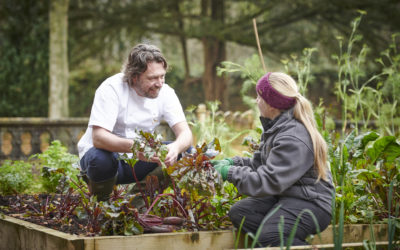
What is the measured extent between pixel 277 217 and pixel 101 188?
1.24m

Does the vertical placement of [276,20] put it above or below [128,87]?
above

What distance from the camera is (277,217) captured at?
2432 mm

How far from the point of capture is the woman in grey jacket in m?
2.38

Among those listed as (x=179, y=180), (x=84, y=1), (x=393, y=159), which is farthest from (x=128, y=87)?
(x=84, y=1)

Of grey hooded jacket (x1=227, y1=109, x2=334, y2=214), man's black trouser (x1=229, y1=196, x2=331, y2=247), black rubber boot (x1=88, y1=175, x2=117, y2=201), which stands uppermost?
grey hooded jacket (x1=227, y1=109, x2=334, y2=214)

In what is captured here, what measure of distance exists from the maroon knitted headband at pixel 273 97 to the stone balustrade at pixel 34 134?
156 inches

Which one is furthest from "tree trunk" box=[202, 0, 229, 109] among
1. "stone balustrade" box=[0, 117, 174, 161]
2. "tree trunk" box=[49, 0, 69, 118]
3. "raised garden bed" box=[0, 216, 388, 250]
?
"raised garden bed" box=[0, 216, 388, 250]

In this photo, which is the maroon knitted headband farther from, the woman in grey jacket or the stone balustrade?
the stone balustrade

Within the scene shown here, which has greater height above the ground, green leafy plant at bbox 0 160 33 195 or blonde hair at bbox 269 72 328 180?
blonde hair at bbox 269 72 328 180

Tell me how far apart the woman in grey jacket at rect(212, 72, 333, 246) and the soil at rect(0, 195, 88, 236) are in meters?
0.91

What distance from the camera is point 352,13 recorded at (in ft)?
36.0

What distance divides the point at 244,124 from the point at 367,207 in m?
7.41

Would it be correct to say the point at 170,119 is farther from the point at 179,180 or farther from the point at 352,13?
the point at 352,13

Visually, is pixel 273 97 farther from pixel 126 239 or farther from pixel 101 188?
pixel 101 188
